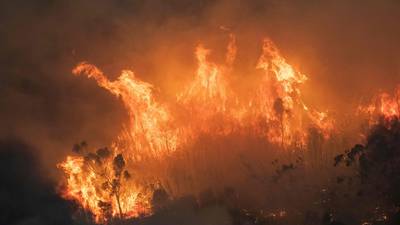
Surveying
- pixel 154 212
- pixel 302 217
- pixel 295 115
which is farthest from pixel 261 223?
pixel 295 115

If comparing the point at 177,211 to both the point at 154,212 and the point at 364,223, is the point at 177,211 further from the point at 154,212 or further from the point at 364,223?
the point at 364,223

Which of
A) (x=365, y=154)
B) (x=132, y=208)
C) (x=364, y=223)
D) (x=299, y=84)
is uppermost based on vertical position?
(x=299, y=84)

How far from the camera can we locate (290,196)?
4665 inches

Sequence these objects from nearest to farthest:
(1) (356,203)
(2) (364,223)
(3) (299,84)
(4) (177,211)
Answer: (3) (299,84) < (4) (177,211) < (2) (364,223) < (1) (356,203)

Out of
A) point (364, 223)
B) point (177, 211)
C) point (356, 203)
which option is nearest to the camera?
point (177, 211)

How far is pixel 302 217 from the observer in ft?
373

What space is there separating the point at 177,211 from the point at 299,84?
117 feet

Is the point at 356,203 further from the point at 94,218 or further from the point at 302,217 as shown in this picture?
the point at 94,218

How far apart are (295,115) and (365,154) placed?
126 feet

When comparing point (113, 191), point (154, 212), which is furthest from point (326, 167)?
point (113, 191)

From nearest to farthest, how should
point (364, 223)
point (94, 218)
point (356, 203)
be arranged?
point (94, 218)
point (364, 223)
point (356, 203)

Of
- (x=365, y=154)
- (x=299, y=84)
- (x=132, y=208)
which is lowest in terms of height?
(x=132, y=208)

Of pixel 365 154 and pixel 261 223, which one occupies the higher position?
pixel 365 154

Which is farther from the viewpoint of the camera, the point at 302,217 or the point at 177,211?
the point at 302,217
